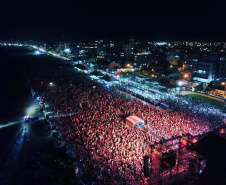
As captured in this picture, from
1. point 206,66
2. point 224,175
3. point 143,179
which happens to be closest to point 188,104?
point 224,175

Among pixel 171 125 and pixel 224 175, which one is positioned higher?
pixel 171 125

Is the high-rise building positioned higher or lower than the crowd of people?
higher

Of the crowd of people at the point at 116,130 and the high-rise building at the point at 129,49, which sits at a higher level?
the high-rise building at the point at 129,49

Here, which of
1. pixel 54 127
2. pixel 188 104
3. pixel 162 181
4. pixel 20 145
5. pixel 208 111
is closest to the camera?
pixel 162 181

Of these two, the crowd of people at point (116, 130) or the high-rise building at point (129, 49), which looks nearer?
the crowd of people at point (116, 130)

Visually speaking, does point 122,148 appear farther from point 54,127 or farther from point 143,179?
point 54,127

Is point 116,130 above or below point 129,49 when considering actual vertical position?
below

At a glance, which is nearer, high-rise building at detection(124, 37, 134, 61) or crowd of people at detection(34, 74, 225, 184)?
crowd of people at detection(34, 74, 225, 184)

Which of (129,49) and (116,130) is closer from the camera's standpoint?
(116,130)
